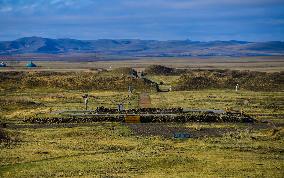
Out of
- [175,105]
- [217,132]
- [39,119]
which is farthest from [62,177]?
[175,105]

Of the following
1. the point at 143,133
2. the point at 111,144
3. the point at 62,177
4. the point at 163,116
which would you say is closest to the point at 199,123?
the point at 163,116

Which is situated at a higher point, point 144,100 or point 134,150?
Answer: point 144,100

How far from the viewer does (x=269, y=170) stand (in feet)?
97.2

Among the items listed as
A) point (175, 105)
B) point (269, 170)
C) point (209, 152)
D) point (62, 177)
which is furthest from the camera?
point (175, 105)

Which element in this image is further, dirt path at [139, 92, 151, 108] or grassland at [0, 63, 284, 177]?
dirt path at [139, 92, 151, 108]

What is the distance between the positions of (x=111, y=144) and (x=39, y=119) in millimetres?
15748

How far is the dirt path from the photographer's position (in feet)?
219

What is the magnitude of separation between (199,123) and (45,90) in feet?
145

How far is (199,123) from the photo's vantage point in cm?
5197

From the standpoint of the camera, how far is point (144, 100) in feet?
242

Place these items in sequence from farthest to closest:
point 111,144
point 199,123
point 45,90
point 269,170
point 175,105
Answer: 1. point 45,90
2. point 175,105
3. point 199,123
4. point 111,144
5. point 269,170

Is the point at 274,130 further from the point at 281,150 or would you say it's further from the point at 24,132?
the point at 24,132

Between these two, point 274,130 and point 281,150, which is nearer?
point 281,150

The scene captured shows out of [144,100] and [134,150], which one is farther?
[144,100]
